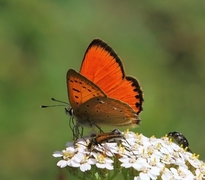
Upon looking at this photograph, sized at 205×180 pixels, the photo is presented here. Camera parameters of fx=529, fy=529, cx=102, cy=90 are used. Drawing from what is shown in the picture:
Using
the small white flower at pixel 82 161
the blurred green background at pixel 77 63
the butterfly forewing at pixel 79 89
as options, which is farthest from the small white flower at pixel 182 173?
the blurred green background at pixel 77 63

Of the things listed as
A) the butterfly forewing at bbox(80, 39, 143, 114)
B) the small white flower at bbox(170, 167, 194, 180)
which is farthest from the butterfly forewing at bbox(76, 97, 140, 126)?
the small white flower at bbox(170, 167, 194, 180)

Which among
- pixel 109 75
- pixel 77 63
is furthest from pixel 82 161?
pixel 77 63

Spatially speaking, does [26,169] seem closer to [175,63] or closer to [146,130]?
[146,130]

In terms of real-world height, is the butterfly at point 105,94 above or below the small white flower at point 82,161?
above

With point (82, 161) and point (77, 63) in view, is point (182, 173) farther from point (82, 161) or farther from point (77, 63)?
point (77, 63)

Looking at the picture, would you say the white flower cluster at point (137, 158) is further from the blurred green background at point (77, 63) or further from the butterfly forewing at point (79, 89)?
the blurred green background at point (77, 63)

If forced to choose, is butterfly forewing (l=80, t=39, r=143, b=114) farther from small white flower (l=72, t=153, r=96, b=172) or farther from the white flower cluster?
small white flower (l=72, t=153, r=96, b=172)
